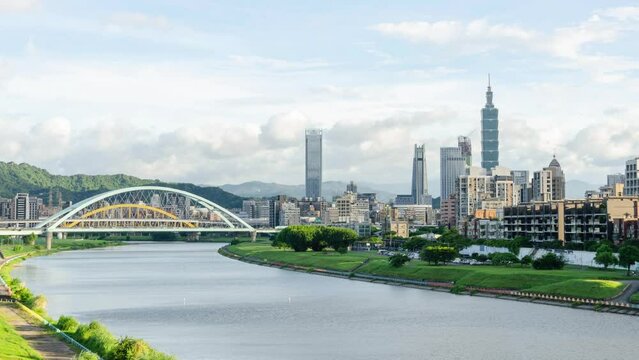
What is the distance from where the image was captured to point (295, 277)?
91.9 m

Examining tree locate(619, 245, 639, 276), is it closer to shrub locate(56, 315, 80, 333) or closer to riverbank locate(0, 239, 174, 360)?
riverbank locate(0, 239, 174, 360)

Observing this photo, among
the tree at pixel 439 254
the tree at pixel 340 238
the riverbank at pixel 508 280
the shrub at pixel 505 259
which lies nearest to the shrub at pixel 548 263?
the riverbank at pixel 508 280

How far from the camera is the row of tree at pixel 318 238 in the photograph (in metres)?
120

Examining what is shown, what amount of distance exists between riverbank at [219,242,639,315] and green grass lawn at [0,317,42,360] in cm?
3142

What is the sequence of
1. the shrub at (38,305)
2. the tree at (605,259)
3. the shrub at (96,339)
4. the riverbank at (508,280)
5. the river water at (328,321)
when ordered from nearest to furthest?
1. the shrub at (96,339)
2. the river water at (328,321)
3. the shrub at (38,305)
4. the riverbank at (508,280)
5. the tree at (605,259)

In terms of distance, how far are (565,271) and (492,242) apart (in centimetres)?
2713

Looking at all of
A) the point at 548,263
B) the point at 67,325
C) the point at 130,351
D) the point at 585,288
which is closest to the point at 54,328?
the point at 67,325

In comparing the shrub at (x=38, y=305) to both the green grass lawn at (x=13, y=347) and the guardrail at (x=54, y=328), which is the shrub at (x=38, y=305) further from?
the green grass lawn at (x=13, y=347)

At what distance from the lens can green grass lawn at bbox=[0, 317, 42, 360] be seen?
33.6 metres

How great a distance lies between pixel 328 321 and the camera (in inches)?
2083

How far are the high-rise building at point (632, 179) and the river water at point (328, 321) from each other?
60.9 metres

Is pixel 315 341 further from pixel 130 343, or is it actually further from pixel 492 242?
pixel 492 242

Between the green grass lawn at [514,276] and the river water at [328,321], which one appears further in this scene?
the green grass lawn at [514,276]

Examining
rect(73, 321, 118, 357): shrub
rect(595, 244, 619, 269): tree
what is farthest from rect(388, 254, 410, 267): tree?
rect(73, 321, 118, 357): shrub
